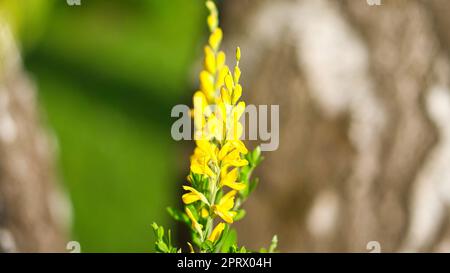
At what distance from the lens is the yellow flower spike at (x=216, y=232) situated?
621 millimetres

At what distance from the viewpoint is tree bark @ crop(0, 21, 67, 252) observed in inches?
64.7

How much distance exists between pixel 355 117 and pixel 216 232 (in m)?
0.95

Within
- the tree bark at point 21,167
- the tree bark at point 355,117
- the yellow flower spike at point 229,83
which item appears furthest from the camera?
the tree bark at point 21,167

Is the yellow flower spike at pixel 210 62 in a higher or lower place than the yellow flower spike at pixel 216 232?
higher

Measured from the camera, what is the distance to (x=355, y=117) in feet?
5.00

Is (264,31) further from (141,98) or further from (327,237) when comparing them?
(141,98)

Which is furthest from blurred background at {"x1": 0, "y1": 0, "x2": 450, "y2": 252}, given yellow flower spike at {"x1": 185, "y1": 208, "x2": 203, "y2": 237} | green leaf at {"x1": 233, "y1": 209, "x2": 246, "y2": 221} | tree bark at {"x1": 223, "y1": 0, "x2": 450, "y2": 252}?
yellow flower spike at {"x1": 185, "y1": 208, "x2": 203, "y2": 237}

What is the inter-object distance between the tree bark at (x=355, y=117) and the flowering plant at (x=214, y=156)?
0.89 metres

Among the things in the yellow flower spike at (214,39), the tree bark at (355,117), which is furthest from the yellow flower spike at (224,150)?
the tree bark at (355,117)

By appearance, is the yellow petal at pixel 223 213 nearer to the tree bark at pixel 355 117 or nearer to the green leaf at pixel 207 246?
the green leaf at pixel 207 246

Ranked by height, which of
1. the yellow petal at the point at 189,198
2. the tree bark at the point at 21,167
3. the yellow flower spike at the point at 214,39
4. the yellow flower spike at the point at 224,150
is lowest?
the tree bark at the point at 21,167

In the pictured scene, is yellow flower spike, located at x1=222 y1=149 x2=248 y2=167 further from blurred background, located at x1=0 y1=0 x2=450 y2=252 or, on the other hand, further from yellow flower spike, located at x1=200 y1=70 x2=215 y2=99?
blurred background, located at x1=0 y1=0 x2=450 y2=252

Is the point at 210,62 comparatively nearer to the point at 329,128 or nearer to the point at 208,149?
the point at 208,149
